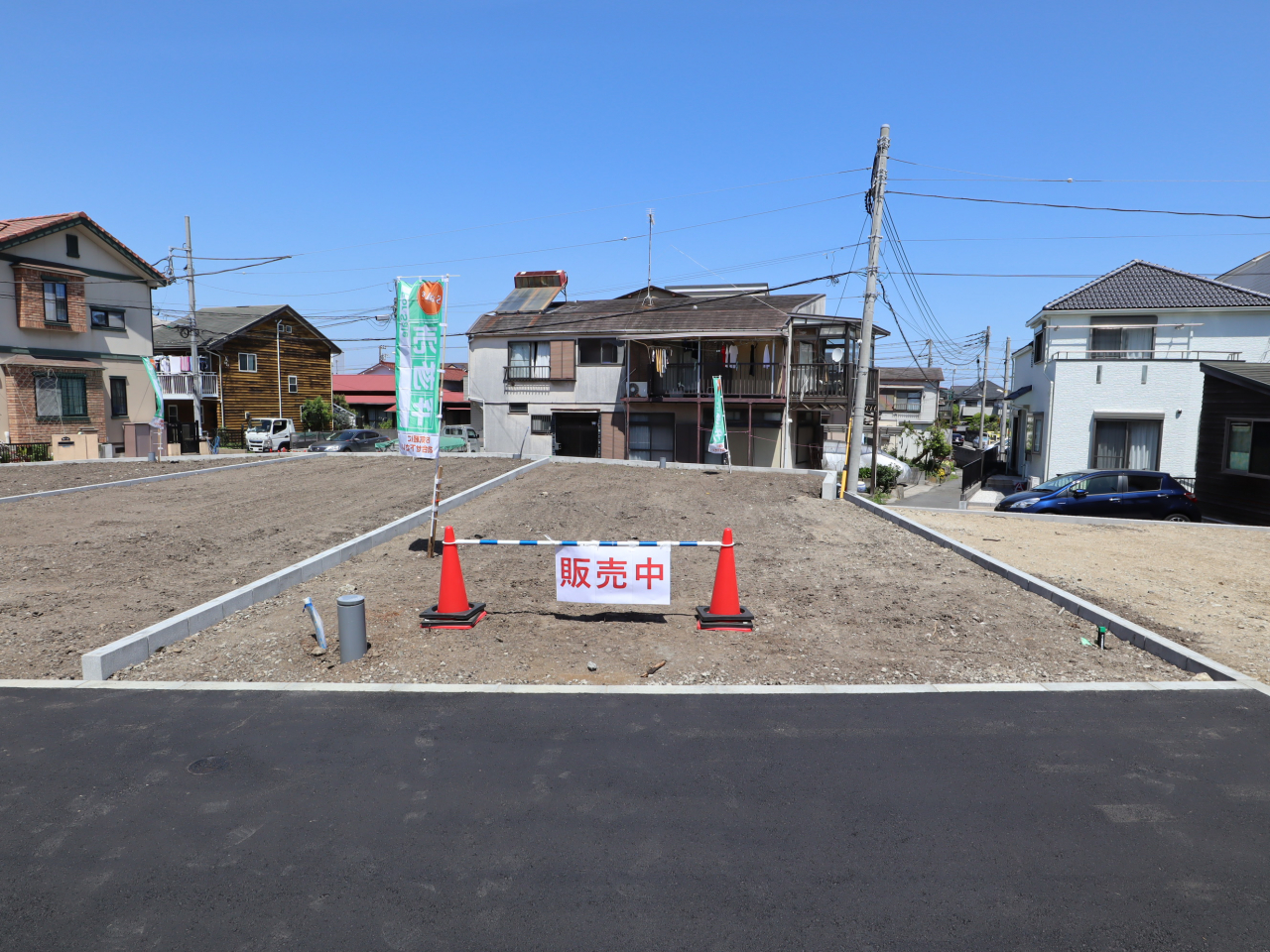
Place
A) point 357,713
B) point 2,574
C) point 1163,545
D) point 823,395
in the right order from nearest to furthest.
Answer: point 357,713 < point 2,574 < point 1163,545 < point 823,395

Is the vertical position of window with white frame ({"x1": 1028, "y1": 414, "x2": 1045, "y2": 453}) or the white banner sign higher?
window with white frame ({"x1": 1028, "y1": 414, "x2": 1045, "y2": 453})

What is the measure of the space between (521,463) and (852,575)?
14.8 meters

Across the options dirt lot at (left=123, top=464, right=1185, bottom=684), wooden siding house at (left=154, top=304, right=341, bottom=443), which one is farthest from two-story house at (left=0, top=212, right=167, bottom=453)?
dirt lot at (left=123, top=464, right=1185, bottom=684)

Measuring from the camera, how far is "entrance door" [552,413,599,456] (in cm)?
3038

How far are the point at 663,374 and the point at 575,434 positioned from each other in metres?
4.90

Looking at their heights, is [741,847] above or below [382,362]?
below

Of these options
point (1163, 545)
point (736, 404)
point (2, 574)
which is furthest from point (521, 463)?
point (1163, 545)

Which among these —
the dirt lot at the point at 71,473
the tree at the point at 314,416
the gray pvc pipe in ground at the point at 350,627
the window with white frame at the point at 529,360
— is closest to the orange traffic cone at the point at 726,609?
the gray pvc pipe in ground at the point at 350,627

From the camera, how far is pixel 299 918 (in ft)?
10.5

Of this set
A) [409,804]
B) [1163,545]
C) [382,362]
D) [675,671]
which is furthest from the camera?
[382,362]

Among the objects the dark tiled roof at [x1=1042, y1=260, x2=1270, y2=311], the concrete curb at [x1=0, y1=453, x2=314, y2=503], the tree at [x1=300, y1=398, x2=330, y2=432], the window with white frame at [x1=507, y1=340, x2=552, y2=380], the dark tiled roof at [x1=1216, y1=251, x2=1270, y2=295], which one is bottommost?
the concrete curb at [x1=0, y1=453, x2=314, y2=503]

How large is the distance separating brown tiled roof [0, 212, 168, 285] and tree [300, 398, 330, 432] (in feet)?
44.1

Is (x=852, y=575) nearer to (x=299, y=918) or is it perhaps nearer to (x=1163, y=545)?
(x=1163, y=545)

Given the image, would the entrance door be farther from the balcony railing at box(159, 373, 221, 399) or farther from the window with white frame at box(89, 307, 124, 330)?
the balcony railing at box(159, 373, 221, 399)
